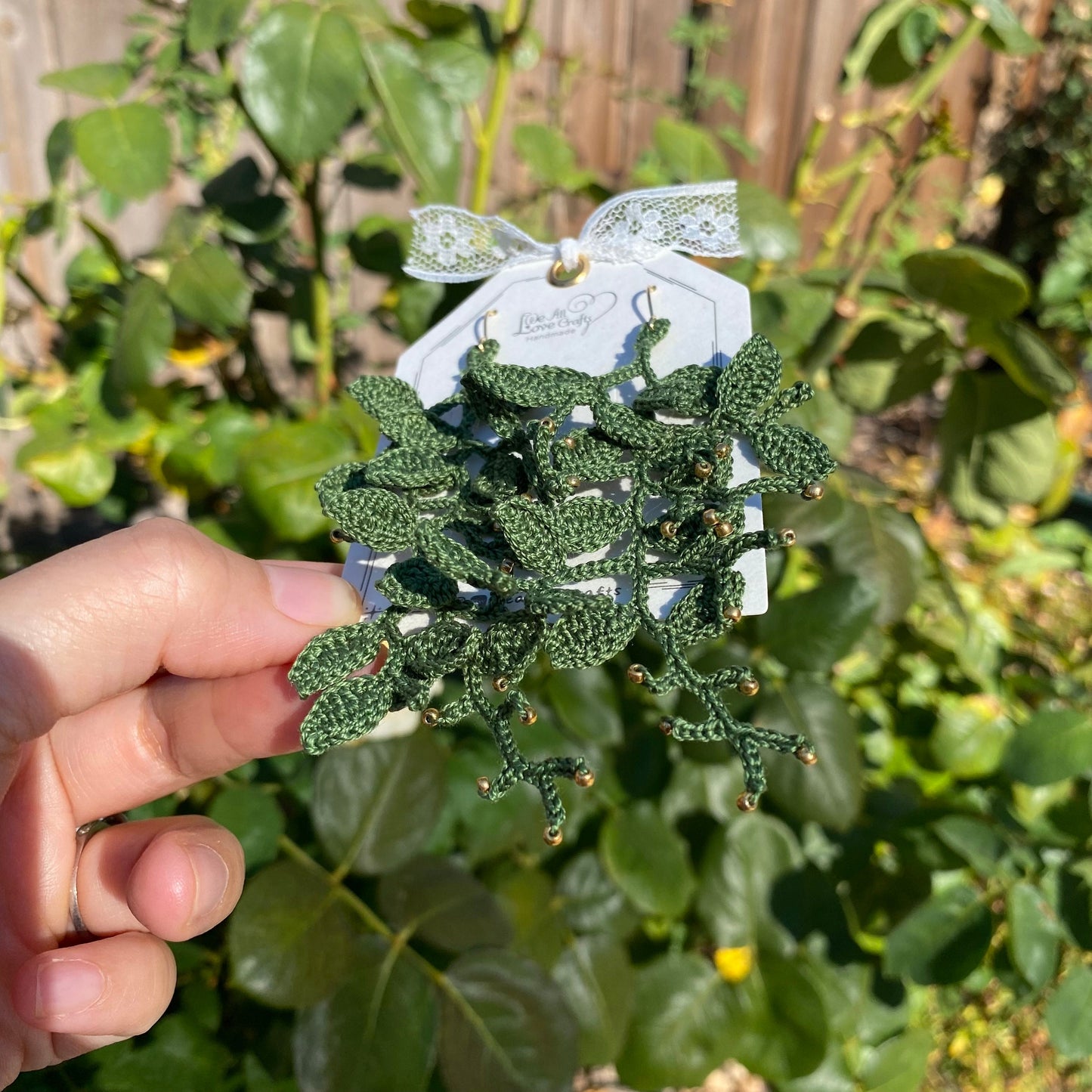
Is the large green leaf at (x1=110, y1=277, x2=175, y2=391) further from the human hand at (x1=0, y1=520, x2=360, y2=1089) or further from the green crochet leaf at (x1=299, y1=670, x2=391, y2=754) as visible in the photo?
the green crochet leaf at (x1=299, y1=670, x2=391, y2=754)

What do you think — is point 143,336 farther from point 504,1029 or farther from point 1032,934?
point 1032,934

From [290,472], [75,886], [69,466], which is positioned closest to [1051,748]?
[290,472]

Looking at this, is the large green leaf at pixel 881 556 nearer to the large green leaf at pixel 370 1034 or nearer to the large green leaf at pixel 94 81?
the large green leaf at pixel 370 1034

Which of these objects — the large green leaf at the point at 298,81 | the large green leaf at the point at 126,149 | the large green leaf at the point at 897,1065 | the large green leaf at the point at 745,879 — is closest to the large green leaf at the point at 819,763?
the large green leaf at the point at 745,879

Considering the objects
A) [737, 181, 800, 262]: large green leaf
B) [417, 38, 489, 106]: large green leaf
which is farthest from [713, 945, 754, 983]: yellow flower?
[417, 38, 489, 106]: large green leaf

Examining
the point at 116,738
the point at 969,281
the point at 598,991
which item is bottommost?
the point at 598,991
